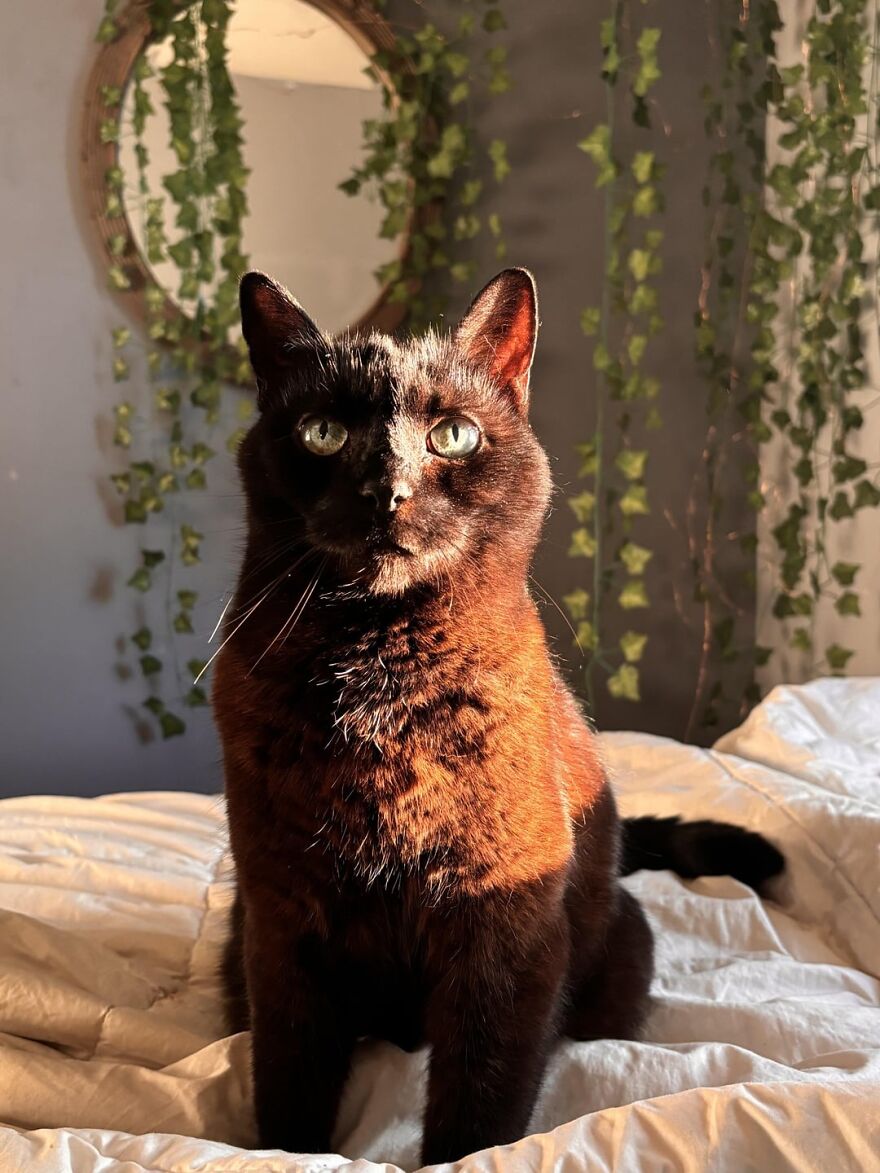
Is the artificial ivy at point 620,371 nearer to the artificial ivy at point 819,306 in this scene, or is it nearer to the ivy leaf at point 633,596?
the ivy leaf at point 633,596

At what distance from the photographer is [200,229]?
2496 mm

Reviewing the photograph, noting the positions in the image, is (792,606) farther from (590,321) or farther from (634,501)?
(590,321)

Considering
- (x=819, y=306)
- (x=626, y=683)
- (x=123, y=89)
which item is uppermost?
(x=123, y=89)

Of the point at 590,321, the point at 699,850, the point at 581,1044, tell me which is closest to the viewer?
the point at 581,1044

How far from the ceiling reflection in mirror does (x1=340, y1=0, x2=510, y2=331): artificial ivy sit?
0.05 m

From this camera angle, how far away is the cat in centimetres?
80

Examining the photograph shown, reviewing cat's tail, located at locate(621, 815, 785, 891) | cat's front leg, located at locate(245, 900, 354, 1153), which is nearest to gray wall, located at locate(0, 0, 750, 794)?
cat's tail, located at locate(621, 815, 785, 891)

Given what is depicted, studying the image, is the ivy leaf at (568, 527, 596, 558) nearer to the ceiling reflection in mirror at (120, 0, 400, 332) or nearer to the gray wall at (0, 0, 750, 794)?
the gray wall at (0, 0, 750, 794)

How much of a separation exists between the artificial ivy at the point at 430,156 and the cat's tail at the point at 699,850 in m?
1.60

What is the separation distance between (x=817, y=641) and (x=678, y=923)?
1459 mm

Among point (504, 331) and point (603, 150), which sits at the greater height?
point (603, 150)

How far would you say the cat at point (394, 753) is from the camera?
2.62 feet

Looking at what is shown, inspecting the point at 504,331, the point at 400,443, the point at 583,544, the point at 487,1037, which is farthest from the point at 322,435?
the point at 583,544

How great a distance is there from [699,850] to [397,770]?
628 millimetres
